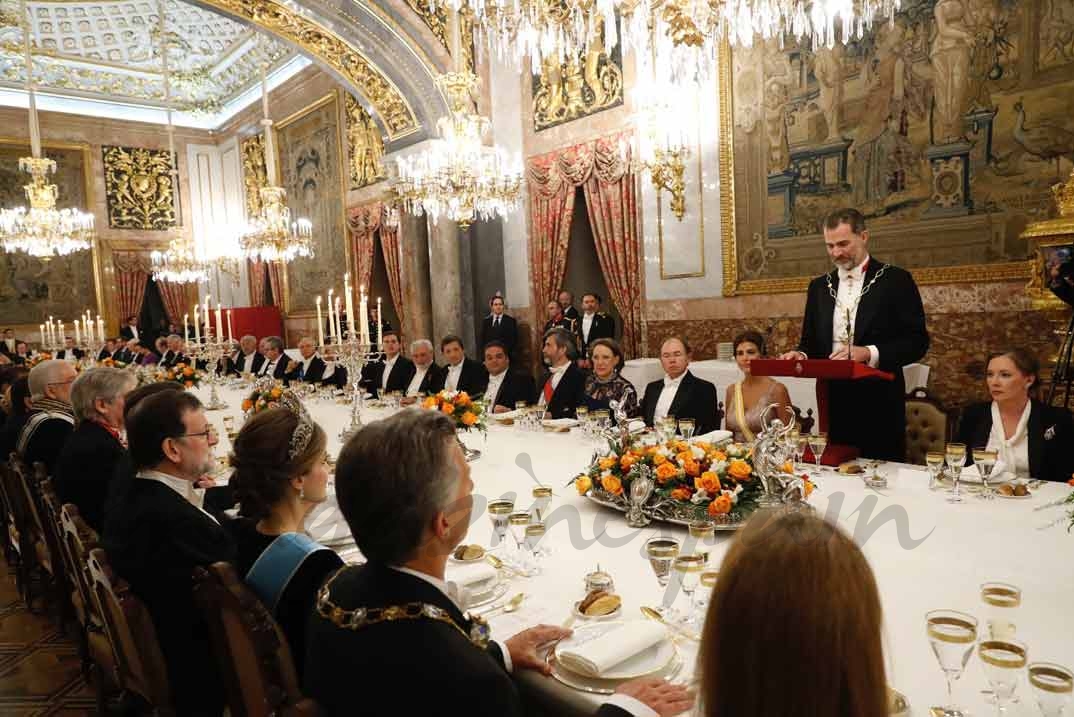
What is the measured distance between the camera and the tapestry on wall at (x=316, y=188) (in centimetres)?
1296

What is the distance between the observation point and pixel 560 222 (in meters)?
9.01

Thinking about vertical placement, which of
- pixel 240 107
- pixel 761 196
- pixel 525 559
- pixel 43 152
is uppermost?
pixel 240 107

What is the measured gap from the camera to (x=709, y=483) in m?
2.23

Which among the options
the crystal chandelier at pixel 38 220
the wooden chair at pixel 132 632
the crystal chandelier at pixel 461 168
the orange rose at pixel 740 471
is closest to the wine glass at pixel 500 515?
the orange rose at pixel 740 471

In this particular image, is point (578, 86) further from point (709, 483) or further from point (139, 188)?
point (139, 188)

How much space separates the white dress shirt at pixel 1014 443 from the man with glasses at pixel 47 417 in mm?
4475

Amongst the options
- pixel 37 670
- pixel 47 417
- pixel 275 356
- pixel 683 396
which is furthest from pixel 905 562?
pixel 275 356

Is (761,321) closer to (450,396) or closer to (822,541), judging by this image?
(450,396)

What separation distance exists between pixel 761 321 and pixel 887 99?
7.33 feet

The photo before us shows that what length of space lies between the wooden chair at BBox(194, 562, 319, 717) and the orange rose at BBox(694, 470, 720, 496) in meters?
1.32

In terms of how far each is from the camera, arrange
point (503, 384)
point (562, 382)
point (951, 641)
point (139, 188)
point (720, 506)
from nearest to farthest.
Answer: point (951, 641) → point (720, 506) → point (562, 382) → point (503, 384) → point (139, 188)

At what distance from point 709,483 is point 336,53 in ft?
29.9

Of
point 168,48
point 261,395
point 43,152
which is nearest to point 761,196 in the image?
point 261,395

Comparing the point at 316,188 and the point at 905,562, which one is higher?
the point at 316,188
